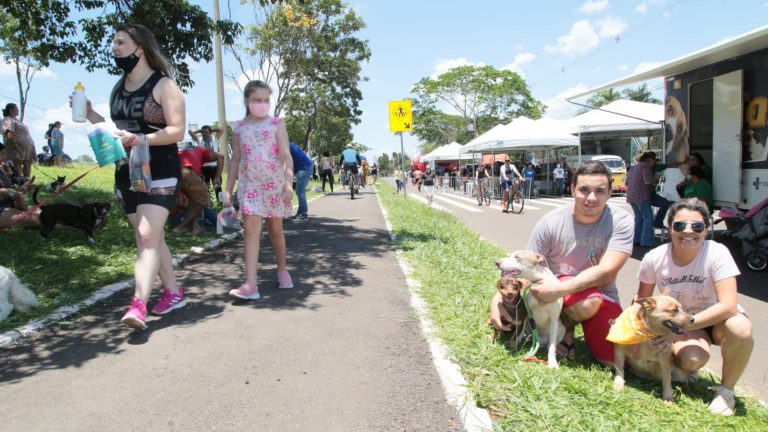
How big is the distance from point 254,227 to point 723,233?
22.4 ft

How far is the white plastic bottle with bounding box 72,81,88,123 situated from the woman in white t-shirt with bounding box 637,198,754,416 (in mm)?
3929

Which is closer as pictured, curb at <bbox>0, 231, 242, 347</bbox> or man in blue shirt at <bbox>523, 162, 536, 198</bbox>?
curb at <bbox>0, 231, 242, 347</bbox>

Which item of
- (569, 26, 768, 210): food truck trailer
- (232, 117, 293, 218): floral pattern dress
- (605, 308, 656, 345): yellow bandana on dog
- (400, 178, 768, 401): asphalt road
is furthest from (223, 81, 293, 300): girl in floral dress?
(569, 26, 768, 210): food truck trailer

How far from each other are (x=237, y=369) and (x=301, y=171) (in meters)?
7.08

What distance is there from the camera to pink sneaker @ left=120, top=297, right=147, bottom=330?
3.31m

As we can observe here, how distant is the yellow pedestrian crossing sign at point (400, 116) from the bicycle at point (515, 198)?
11.1ft

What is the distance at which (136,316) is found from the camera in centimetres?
333

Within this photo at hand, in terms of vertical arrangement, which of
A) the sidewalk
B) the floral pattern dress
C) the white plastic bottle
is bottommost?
the sidewalk

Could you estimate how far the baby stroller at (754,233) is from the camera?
20.0ft

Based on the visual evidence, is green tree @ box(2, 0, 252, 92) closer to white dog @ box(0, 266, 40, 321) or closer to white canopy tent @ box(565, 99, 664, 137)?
white dog @ box(0, 266, 40, 321)

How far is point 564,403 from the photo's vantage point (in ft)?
8.30

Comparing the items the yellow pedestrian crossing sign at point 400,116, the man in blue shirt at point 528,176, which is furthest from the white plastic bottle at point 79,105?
the man in blue shirt at point 528,176

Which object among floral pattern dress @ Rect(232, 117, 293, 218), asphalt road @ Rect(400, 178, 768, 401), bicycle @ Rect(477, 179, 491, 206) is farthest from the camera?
bicycle @ Rect(477, 179, 491, 206)

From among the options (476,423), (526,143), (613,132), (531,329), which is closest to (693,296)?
(531,329)
